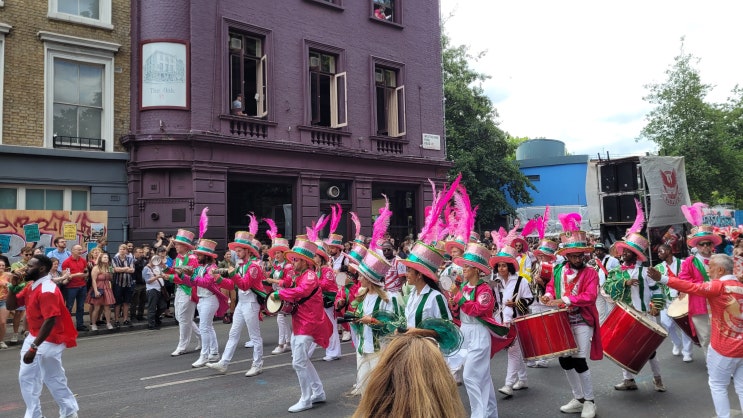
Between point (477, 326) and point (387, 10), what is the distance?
19.4 m

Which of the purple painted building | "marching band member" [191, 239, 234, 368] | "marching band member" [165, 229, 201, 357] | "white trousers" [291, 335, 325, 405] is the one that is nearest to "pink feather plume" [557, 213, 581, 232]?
"white trousers" [291, 335, 325, 405]

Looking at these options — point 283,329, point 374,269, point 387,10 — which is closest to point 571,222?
point 374,269

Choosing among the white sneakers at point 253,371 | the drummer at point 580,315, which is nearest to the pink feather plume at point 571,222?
the drummer at point 580,315

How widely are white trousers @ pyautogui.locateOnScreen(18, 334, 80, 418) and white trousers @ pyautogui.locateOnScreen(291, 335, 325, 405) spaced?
248 centimetres

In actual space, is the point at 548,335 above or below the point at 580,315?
below

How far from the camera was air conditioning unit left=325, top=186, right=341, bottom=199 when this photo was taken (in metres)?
19.9

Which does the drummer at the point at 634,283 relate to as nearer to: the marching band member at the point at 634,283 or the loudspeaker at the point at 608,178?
the marching band member at the point at 634,283

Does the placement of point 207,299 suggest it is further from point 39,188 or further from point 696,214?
point 39,188

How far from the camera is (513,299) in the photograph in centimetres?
747

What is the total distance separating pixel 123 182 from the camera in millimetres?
16797

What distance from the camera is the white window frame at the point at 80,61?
51.7ft

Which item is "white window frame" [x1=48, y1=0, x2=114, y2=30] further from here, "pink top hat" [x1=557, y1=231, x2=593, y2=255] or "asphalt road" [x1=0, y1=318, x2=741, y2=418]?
"pink top hat" [x1=557, y1=231, x2=593, y2=255]

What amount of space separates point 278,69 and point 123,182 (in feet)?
20.2

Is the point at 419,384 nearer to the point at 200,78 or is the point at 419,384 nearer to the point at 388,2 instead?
the point at 200,78
